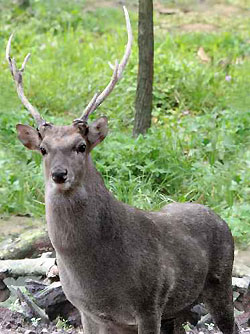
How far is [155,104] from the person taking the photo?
8.93m

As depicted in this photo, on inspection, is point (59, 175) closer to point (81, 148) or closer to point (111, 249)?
point (81, 148)

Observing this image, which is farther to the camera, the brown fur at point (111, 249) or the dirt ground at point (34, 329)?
the dirt ground at point (34, 329)

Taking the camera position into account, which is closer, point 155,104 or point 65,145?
point 65,145

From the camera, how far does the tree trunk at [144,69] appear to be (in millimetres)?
7684

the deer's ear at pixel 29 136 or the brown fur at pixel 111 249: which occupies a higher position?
the deer's ear at pixel 29 136

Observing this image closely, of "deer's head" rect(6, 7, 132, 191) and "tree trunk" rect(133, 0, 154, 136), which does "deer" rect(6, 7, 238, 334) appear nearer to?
"deer's head" rect(6, 7, 132, 191)

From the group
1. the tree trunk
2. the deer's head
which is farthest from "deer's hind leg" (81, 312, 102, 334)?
the tree trunk

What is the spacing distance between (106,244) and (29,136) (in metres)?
0.64

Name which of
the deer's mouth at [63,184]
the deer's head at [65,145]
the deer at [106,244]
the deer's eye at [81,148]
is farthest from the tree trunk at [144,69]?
the deer's mouth at [63,184]

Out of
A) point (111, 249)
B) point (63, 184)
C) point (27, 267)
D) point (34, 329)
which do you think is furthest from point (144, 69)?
point (63, 184)

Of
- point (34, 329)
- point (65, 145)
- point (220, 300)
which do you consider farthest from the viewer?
point (34, 329)

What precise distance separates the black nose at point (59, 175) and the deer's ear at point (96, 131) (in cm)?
35

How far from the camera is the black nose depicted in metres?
3.67

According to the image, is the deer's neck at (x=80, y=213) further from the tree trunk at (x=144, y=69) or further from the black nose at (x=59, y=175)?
the tree trunk at (x=144, y=69)
